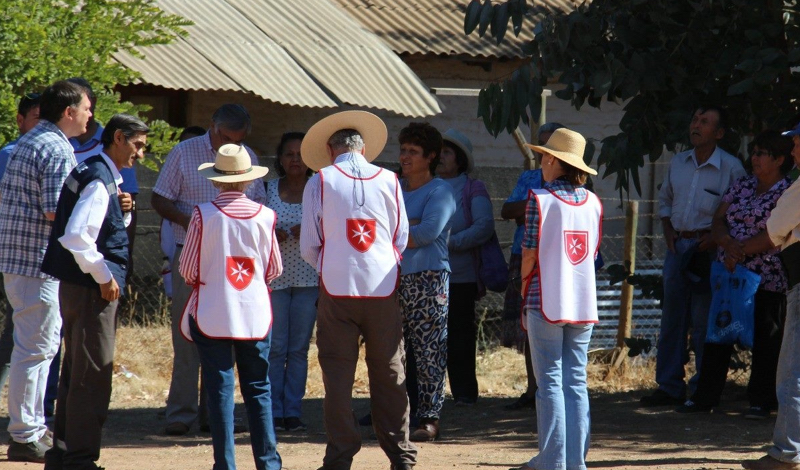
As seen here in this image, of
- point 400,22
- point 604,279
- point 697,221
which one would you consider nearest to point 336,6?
point 400,22

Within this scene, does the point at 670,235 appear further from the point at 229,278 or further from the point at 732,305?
the point at 229,278

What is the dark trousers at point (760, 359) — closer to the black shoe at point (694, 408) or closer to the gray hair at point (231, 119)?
the black shoe at point (694, 408)

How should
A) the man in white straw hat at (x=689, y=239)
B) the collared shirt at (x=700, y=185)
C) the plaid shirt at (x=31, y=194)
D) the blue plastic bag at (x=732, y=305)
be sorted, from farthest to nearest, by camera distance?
the collared shirt at (x=700, y=185), the man in white straw hat at (x=689, y=239), the blue plastic bag at (x=732, y=305), the plaid shirt at (x=31, y=194)

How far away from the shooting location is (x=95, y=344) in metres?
5.69

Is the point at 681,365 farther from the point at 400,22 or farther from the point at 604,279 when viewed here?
the point at 400,22

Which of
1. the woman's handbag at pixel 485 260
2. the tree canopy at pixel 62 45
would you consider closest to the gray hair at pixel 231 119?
the woman's handbag at pixel 485 260

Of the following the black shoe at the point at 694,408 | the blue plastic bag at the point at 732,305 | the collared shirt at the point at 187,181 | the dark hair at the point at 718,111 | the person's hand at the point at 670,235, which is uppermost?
the dark hair at the point at 718,111

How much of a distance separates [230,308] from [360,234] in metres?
0.77

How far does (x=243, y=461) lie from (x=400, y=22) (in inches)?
399

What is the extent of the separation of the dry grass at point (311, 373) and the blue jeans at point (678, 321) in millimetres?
1047

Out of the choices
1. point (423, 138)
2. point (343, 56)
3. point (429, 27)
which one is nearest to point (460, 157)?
point (423, 138)

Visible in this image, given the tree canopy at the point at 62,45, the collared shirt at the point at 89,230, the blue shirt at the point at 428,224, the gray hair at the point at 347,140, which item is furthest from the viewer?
the tree canopy at the point at 62,45

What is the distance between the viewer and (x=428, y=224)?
696 centimetres

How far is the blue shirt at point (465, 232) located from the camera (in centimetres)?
793
